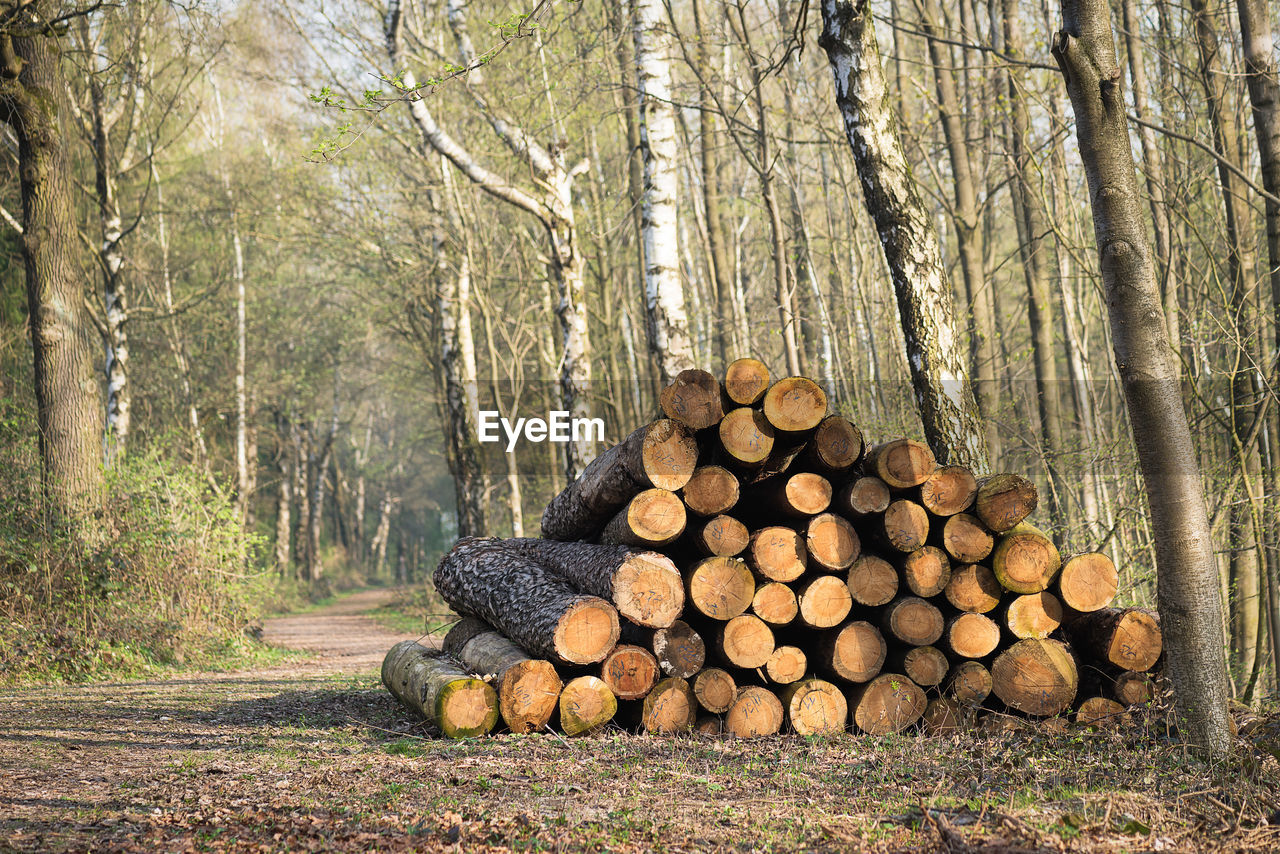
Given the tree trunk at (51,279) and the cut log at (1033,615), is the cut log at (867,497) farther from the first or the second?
the tree trunk at (51,279)

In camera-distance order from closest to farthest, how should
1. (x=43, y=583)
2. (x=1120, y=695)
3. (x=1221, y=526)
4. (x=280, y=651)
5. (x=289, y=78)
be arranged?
(x=1120, y=695)
(x=1221, y=526)
(x=43, y=583)
(x=280, y=651)
(x=289, y=78)

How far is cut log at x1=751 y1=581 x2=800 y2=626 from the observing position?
5.95 m

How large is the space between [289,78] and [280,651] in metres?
10.4

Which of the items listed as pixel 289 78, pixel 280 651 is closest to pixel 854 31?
pixel 280 651

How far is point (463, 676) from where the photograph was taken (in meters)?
6.10

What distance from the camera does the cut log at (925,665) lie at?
5.90 metres

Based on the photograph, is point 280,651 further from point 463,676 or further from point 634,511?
point 634,511

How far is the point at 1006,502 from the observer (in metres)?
5.88

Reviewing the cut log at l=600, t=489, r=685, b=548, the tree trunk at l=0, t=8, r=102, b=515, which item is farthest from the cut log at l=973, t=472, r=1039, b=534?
the tree trunk at l=0, t=8, r=102, b=515

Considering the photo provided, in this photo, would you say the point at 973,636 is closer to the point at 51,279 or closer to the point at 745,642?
the point at 745,642

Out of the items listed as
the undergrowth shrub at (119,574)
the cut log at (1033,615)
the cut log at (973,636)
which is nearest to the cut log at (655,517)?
the cut log at (973,636)

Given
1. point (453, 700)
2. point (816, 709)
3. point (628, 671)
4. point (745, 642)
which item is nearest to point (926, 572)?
point (816, 709)

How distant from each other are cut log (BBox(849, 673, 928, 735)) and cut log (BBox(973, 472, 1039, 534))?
3.60 feet

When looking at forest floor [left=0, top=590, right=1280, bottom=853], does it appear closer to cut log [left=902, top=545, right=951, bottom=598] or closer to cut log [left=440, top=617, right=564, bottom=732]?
cut log [left=440, top=617, right=564, bottom=732]
